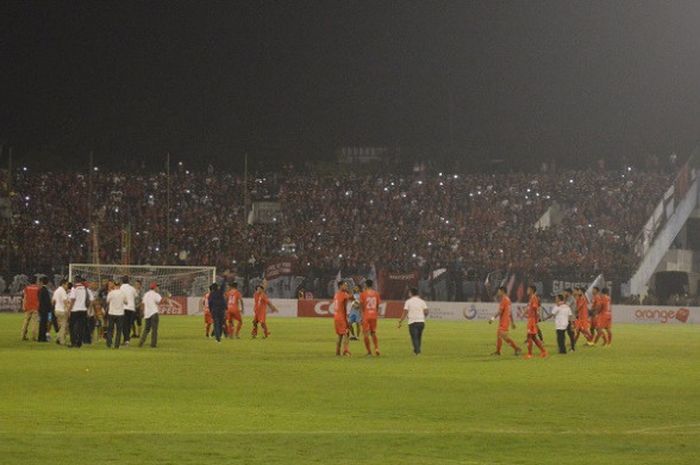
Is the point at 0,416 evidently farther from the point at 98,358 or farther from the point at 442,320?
the point at 442,320

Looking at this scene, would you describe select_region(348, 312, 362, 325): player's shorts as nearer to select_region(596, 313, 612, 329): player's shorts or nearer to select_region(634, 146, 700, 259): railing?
select_region(596, 313, 612, 329): player's shorts

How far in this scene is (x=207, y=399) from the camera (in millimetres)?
18797

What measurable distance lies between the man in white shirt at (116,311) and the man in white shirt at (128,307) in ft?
0.53

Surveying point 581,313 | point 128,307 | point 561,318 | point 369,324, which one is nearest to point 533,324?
point 561,318

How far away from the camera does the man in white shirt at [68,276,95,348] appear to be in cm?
3225

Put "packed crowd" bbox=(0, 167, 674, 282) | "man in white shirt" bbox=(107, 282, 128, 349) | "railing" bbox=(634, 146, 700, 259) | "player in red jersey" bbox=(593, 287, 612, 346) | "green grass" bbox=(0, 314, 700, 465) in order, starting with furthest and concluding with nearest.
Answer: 1. "railing" bbox=(634, 146, 700, 259)
2. "packed crowd" bbox=(0, 167, 674, 282)
3. "player in red jersey" bbox=(593, 287, 612, 346)
4. "man in white shirt" bbox=(107, 282, 128, 349)
5. "green grass" bbox=(0, 314, 700, 465)

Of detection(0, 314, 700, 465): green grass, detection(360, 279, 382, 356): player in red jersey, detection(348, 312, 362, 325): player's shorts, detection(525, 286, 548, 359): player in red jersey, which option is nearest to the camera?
detection(0, 314, 700, 465): green grass

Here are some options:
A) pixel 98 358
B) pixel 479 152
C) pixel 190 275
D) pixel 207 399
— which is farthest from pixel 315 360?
pixel 479 152

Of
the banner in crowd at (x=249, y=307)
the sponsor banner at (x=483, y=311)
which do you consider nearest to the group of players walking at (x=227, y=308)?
the banner in crowd at (x=249, y=307)

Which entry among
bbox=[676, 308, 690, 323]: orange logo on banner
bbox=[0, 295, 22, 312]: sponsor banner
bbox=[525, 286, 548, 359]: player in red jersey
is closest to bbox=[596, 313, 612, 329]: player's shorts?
bbox=[525, 286, 548, 359]: player in red jersey

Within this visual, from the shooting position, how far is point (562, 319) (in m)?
33.4

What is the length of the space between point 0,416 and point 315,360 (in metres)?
13.6

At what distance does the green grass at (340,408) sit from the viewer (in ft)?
43.1

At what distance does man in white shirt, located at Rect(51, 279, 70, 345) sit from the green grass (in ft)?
7.29
